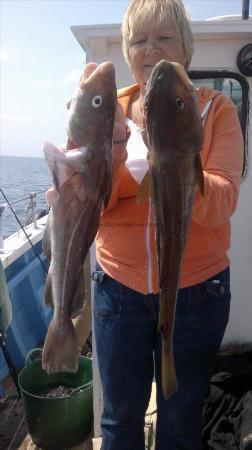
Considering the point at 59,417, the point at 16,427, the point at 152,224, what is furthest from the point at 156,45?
the point at 16,427

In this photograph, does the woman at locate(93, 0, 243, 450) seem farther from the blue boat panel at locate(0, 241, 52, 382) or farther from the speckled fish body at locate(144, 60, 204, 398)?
the blue boat panel at locate(0, 241, 52, 382)

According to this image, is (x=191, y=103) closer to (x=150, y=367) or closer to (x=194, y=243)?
(x=194, y=243)

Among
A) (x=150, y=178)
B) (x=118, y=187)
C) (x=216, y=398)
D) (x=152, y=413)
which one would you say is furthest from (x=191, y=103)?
(x=152, y=413)

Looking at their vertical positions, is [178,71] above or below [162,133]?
above

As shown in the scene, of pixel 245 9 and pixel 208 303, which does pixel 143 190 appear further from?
pixel 245 9

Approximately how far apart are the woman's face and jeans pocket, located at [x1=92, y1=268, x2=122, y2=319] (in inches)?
37.8

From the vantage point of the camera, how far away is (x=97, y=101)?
1778mm

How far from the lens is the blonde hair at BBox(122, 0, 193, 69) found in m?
1.94

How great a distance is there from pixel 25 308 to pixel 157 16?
4934 millimetres

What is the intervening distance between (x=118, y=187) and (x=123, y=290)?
489 millimetres

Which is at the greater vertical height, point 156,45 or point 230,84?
point 156,45

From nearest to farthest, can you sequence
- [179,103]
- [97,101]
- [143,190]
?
1. [179,103]
2. [143,190]
3. [97,101]

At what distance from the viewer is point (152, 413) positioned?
348cm

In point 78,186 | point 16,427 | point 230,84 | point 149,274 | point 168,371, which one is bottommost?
point 16,427
